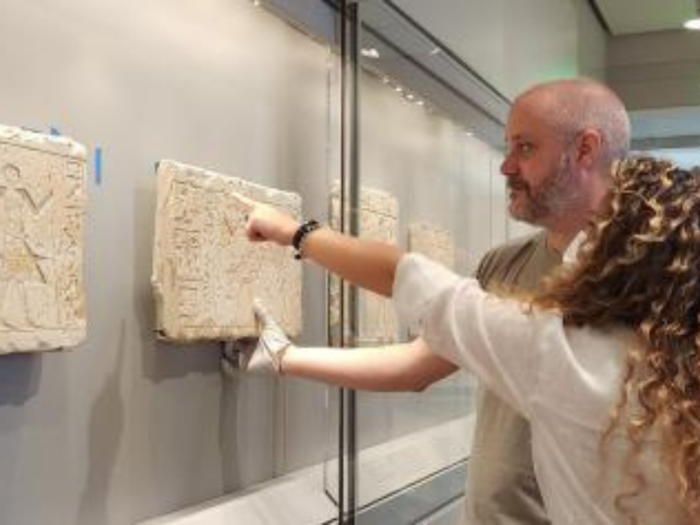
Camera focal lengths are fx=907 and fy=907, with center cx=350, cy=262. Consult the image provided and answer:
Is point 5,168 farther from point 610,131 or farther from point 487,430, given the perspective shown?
point 610,131

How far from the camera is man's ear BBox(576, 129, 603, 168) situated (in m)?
1.53

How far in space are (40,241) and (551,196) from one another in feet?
2.63

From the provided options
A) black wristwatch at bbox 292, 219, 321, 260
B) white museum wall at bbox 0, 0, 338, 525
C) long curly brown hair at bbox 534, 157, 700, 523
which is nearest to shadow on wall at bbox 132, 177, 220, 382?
white museum wall at bbox 0, 0, 338, 525

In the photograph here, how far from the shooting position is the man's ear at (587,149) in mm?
1529

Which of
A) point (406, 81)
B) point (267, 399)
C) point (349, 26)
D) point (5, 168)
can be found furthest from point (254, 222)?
point (406, 81)

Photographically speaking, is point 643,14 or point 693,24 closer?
point 693,24

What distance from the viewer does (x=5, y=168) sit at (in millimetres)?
1284

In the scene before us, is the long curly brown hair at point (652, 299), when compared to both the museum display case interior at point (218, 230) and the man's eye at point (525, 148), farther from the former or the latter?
the museum display case interior at point (218, 230)

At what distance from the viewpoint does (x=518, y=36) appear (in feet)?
10.3

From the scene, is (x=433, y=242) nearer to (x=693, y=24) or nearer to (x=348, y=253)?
(x=693, y=24)

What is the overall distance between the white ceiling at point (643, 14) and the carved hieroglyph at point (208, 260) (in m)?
2.05

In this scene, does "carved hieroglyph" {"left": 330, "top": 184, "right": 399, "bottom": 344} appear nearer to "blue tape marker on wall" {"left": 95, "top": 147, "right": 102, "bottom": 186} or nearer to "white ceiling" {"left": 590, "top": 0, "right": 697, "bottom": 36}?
"blue tape marker on wall" {"left": 95, "top": 147, "right": 102, "bottom": 186}

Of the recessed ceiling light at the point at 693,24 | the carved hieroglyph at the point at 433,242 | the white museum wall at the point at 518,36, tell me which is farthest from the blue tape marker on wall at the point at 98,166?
the recessed ceiling light at the point at 693,24

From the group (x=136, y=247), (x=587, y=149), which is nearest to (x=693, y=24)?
(x=587, y=149)
